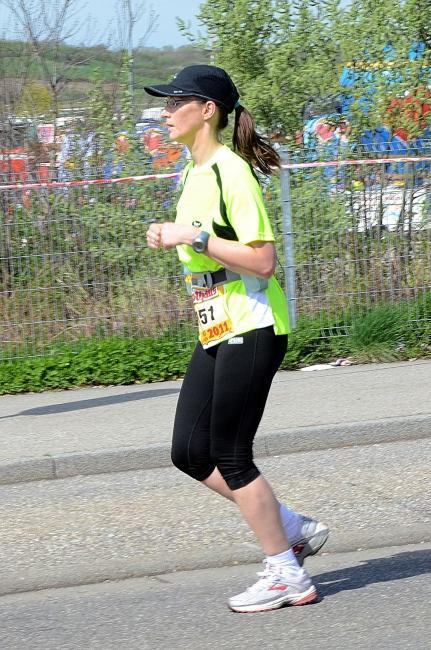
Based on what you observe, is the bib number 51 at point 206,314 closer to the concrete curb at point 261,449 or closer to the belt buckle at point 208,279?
the belt buckle at point 208,279

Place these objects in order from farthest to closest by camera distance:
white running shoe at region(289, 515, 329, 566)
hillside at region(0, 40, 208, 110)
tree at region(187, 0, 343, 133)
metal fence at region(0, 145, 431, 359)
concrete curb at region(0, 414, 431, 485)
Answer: hillside at region(0, 40, 208, 110)
tree at region(187, 0, 343, 133)
metal fence at region(0, 145, 431, 359)
concrete curb at region(0, 414, 431, 485)
white running shoe at region(289, 515, 329, 566)

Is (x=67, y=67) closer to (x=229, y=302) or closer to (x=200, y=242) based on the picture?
(x=229, y=302)

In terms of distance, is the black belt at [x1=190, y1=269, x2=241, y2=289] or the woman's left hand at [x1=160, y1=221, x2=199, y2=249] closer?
the woman's left hand at [x1=160, y1=221, x2=199, y2=249]

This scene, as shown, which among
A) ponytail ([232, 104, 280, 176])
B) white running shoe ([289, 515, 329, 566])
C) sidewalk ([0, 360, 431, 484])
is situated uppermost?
ponytail ([232, 104, 280, 176])

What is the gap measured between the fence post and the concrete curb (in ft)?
8.68

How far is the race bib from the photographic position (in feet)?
15.3

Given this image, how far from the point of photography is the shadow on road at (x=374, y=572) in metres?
5.16

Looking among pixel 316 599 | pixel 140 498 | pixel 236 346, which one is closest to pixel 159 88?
pixel 236 346

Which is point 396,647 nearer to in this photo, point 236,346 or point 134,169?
point 236,346

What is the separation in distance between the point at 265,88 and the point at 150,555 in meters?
7.44


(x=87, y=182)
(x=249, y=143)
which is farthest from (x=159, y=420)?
(x=249, y=143)

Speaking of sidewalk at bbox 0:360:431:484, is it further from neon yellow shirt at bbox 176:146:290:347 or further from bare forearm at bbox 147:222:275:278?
bare forearm at bbox 147:222:275:278

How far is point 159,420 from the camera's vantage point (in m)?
8.37

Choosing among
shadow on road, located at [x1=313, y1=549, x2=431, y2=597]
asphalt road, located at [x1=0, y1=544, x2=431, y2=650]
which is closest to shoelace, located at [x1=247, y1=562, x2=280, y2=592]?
asphalt road, located at [x1=0, y1=544, x2=431, y2=650]
